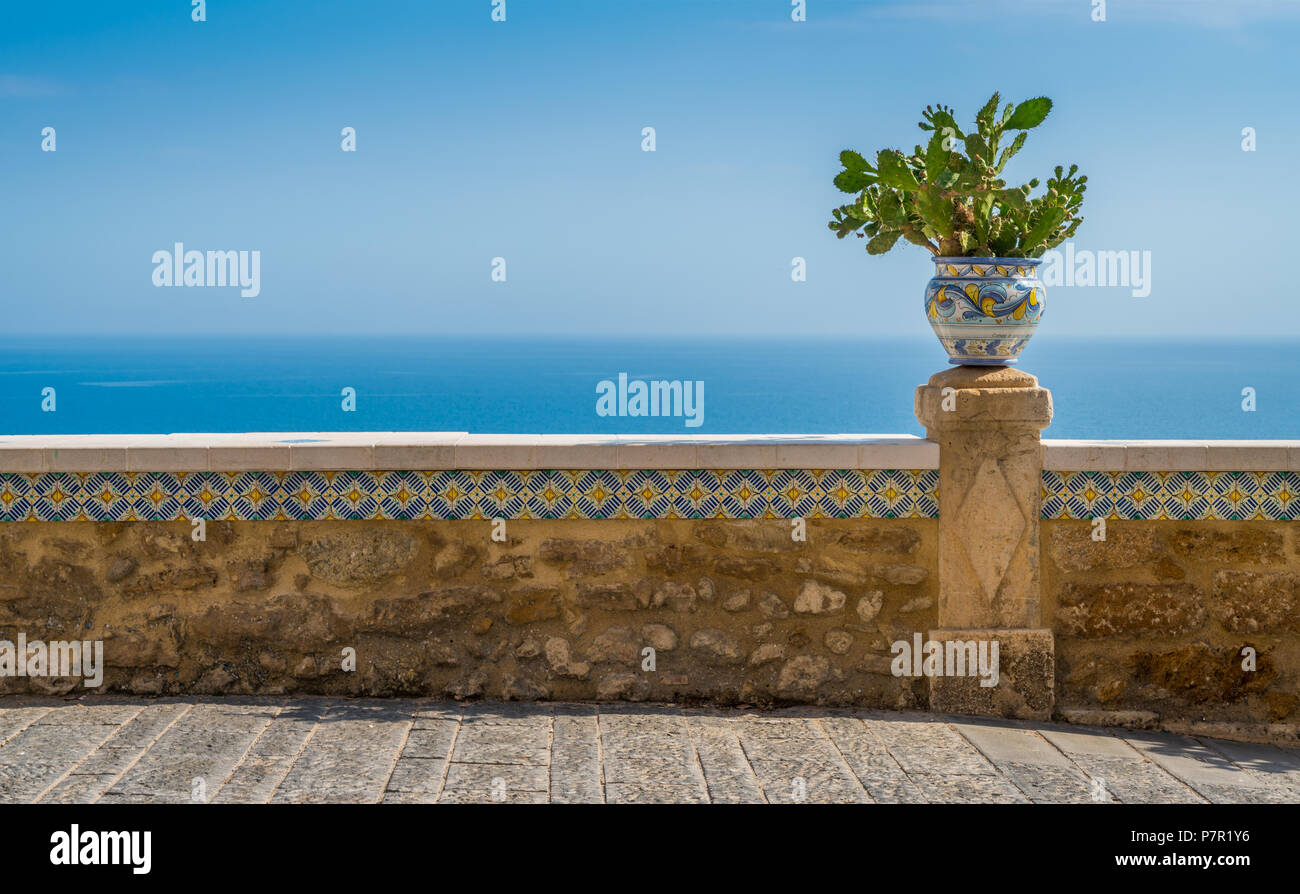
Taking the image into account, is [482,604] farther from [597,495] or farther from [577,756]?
[577,756]

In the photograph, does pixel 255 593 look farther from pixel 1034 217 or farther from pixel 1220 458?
pixel 1220 458

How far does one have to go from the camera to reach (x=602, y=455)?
4965 mm

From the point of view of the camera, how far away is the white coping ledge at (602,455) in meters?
4.91

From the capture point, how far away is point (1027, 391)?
4938mm

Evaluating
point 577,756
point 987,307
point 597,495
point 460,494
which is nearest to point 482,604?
point 460,494

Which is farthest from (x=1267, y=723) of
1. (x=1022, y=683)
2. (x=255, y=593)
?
(x=255, y=593)

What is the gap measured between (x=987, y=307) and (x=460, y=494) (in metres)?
2.20

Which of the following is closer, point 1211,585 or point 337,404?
point 1211,585

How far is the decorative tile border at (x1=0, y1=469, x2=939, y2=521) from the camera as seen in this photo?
493 cm

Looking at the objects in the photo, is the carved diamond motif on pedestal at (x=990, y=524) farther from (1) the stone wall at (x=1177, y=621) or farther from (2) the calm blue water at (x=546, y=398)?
(2) the calm blue water at (x=546, y=398)

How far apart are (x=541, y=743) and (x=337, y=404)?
6110cm

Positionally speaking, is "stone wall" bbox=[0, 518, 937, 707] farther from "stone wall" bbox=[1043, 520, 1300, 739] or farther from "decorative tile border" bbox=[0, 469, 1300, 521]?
"stone wall" bbox=[1043, 520, 1300, 739]

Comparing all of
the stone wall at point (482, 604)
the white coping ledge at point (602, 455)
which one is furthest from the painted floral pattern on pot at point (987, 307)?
the stone wall at point (482, 604)

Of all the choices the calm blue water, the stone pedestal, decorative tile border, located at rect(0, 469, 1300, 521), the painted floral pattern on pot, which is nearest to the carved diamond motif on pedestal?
the stone pedestal
